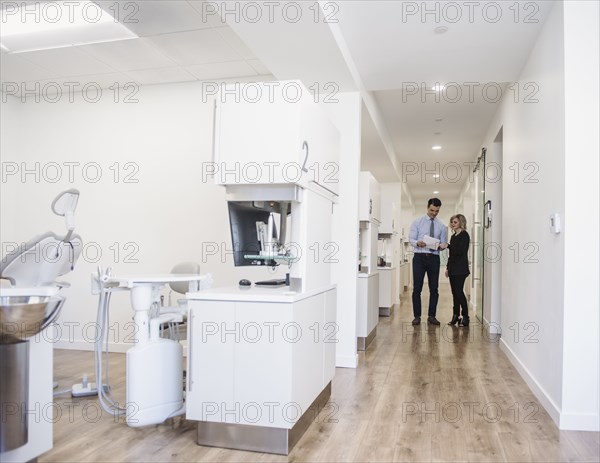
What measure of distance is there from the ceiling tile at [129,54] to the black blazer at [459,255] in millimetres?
4303

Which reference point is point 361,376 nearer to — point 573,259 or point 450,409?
point 450,409

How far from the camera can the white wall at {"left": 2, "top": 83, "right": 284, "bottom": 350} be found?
4.86 metres

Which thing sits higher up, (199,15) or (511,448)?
(199,15)

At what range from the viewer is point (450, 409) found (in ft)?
→ 10.6

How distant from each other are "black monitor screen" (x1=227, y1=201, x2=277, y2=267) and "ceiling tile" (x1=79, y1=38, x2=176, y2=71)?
2004 millimetres

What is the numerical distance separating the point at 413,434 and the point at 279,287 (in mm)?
1105

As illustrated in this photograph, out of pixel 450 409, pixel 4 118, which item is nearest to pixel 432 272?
pixel 450 409

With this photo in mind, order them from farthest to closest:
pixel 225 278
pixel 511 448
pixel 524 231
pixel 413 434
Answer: pixel 225 278 → pixel 524 231 → pixel 413 434 → pixel 511 448

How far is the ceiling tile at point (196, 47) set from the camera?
3.97 m

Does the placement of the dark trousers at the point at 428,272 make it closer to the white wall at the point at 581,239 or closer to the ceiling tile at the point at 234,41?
the ceiling tile at the point at 234,41

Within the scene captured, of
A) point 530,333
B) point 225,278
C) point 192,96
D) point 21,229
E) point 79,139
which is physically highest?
point 192,96

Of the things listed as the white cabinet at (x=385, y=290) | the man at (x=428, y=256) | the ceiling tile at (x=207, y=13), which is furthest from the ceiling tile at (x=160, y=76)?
the white cabinet at (x=385, y=290)

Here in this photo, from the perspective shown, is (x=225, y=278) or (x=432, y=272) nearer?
(x=225, y=278)

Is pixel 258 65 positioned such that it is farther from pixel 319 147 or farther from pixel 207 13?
pixel 319 147
